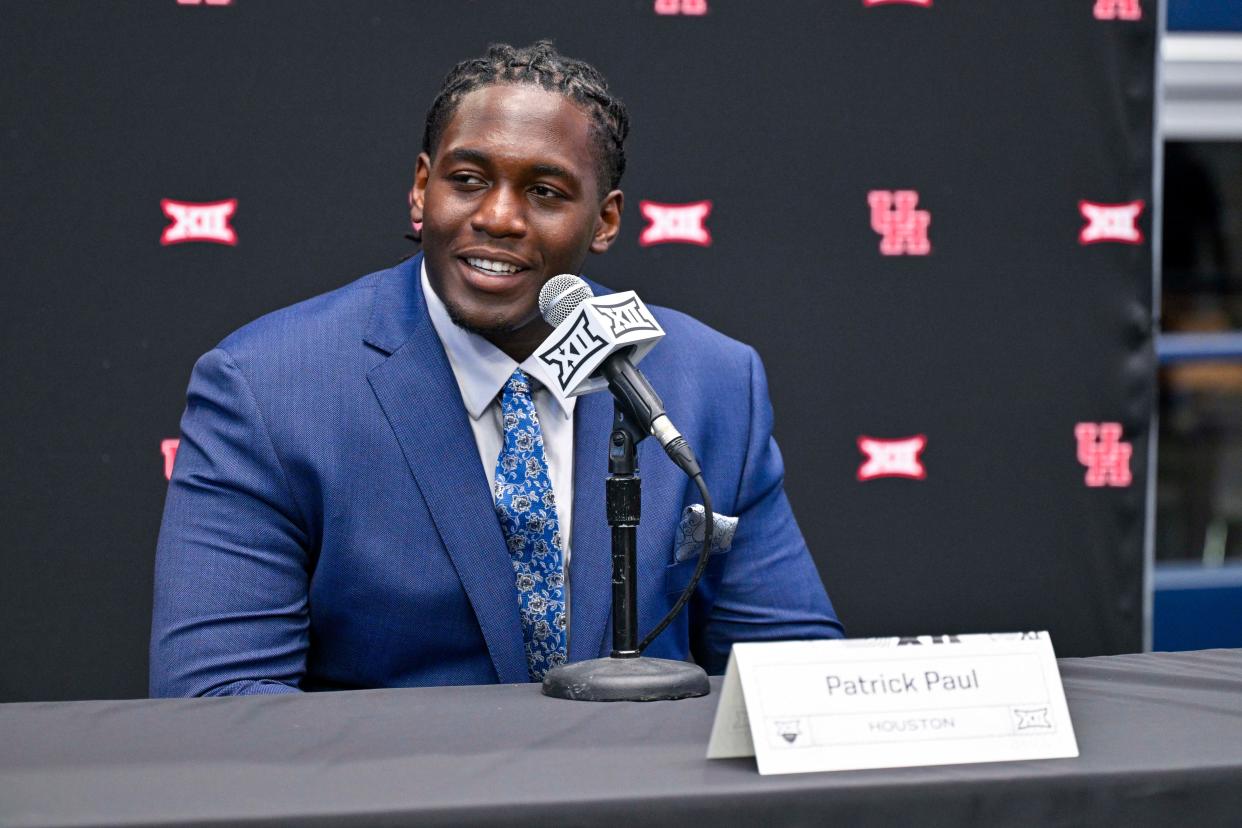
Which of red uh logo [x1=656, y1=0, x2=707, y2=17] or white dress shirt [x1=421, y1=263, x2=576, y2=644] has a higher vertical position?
red uh logo [x1=656, y1=0, x2=707, y2=17]

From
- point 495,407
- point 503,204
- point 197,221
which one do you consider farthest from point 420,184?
point 197,221

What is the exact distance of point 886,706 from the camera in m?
0.87

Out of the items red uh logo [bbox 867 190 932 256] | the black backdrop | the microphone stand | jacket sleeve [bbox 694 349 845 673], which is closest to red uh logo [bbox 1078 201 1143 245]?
the black backdrop

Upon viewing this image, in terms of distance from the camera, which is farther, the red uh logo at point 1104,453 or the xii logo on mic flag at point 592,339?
the red uh logo at point 1104,453

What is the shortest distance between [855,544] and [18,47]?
62.0 inches

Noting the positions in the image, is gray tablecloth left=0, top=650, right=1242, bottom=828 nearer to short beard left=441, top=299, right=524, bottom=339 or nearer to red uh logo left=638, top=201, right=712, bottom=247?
short beard left=441, top=299, right=524, bottom=339

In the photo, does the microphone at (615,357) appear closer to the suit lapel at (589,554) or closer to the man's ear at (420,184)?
the suit lapel at (589,554)

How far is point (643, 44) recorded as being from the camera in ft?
7.37

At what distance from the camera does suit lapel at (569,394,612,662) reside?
1.44m

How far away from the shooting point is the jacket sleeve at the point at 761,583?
5.21 feet

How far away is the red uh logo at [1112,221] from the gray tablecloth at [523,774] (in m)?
1.55

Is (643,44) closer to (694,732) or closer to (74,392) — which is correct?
(74,392)

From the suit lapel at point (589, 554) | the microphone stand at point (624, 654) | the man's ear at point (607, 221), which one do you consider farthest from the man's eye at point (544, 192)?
the microphone stand at point (624, 654)

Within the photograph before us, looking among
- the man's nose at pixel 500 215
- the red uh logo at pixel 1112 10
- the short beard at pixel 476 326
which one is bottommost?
the short beard at pixel 476 326
